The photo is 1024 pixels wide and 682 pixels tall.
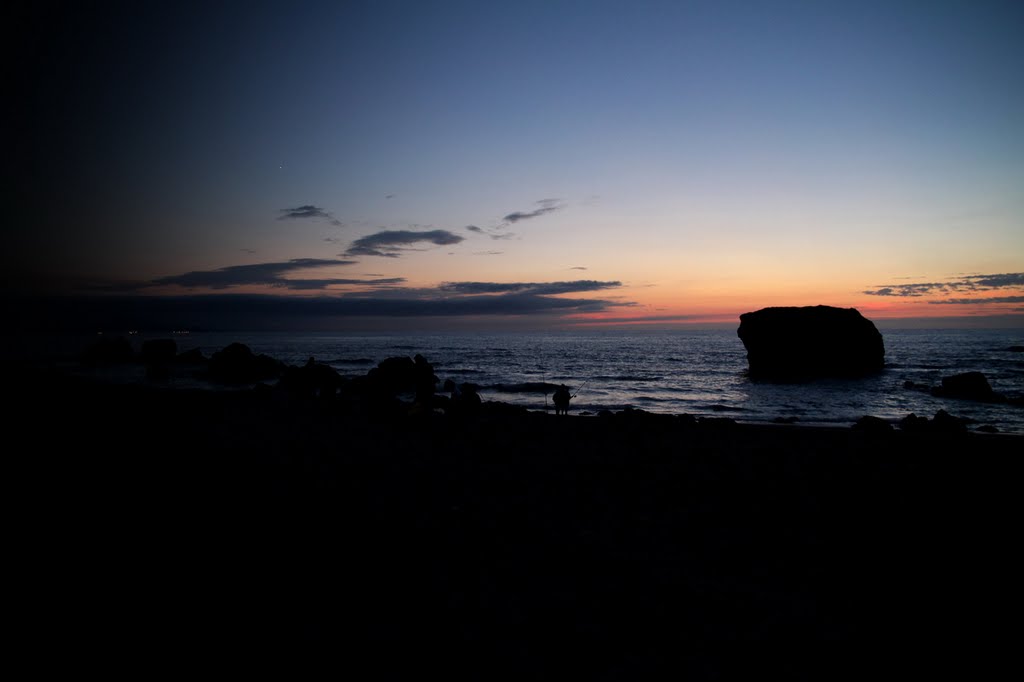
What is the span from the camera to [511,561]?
6141mm

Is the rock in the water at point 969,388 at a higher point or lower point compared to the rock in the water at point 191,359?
lower

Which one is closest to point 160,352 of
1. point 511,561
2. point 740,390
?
point 740,390

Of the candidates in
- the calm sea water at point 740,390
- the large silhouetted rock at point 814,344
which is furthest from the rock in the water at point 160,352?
the large silhouetted rock at point 814,344

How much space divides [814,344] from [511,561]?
1941 inches

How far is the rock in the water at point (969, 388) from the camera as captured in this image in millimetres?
26578

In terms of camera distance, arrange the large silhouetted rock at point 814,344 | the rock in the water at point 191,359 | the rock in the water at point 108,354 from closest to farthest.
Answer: the large silhouetted rock at point 814,344
the rock in the water at point 191,359
the rock in the water at point 108,354

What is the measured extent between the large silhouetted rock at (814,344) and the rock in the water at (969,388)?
14313 millimetres

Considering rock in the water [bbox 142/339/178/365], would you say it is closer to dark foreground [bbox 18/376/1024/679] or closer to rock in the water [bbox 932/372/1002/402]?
dark foreground [bbox 18/376/1024/679]

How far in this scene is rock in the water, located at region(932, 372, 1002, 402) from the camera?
2658 cm

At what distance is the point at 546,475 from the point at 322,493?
493 cm

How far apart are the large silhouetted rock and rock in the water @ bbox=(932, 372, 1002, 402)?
564 inches

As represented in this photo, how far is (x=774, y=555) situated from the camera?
6.55 m

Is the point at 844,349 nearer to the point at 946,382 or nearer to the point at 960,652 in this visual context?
the point at 946,382

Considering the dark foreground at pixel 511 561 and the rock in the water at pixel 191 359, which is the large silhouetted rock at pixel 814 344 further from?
the rock in the water at pixel 191 359
